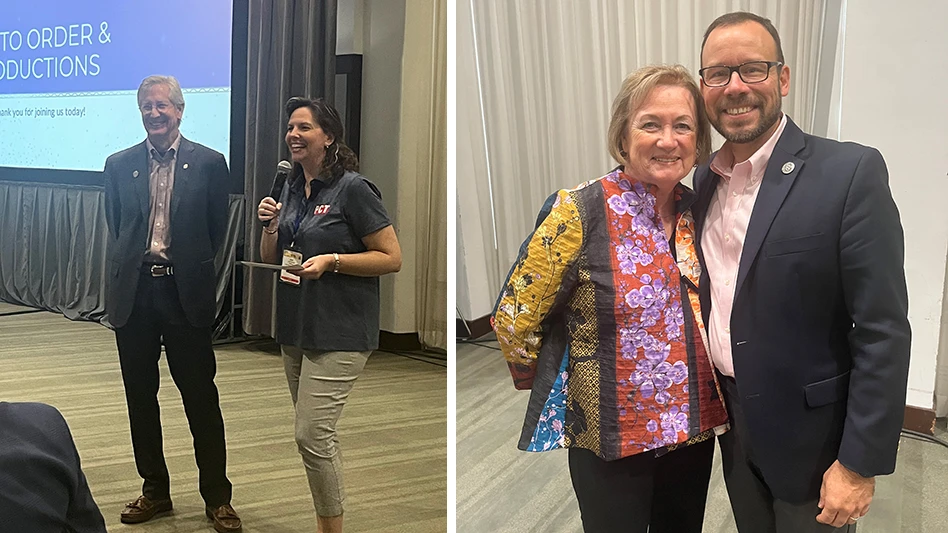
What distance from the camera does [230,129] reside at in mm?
1459

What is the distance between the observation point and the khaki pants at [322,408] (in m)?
1.69

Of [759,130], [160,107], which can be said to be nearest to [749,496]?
[759,130]

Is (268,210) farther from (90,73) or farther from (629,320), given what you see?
(629,320)

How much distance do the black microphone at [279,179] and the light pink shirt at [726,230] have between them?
84cm

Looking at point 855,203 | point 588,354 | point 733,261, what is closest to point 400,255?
point 588,354

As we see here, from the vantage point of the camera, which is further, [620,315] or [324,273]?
[324,273]

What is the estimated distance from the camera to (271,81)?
1.51 m

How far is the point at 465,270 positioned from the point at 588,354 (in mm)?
428

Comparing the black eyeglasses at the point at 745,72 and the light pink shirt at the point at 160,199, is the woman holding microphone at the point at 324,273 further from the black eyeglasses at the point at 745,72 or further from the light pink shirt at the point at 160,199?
the black eyeglasses at the point at 745,72

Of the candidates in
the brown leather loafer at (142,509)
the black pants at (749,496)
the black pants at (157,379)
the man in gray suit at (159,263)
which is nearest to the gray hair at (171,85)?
the man in gray suit at (159,263)

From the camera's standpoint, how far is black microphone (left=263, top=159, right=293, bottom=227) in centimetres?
153

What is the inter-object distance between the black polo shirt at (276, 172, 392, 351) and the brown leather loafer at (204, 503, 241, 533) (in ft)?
1.28

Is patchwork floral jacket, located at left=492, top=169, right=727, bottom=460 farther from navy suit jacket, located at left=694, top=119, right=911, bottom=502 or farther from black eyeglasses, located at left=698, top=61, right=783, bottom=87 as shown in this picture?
black eyeglasses, located at left=698, top=61, right=783, bottom=87

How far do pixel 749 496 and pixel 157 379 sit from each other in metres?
1.19
